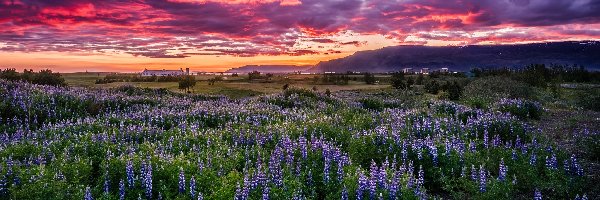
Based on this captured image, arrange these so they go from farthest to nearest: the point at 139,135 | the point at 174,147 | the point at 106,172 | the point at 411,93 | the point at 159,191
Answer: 1. the point at 411,93
2. the point at 139,135
3. the point at 174,147
4. the point at 106,172
5. the point at 159,191

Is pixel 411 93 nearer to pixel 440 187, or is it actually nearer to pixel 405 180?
pixel 440 187

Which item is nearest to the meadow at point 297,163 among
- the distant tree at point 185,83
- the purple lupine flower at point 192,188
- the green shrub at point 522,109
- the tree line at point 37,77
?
the purple lupine flower at point 192,188

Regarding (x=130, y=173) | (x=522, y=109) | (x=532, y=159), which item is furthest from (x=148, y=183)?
(x=522, y=109)

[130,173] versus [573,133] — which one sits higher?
[130,173]

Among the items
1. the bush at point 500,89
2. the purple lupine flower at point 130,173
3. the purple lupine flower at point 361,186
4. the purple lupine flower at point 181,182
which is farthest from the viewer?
the bush at point 500,89

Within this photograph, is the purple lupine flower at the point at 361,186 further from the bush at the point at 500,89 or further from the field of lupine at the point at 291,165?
the bush at the point at 500,89

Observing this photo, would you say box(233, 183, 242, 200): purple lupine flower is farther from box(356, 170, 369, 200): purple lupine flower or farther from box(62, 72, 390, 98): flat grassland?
box(62, 72, 390, 98): flat grassland

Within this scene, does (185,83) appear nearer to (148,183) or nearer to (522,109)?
(522,109)

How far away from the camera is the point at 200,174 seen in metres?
7.68

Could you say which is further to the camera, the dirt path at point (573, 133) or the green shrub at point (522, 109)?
the green shrub at point (522, 109)

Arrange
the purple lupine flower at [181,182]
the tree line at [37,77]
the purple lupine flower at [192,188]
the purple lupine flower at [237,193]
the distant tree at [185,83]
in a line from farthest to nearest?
the distant tree at [185,83], the tree line at [37,77], the purple lupine flower at [181,182], the purple lupine flower at [192,188], the purple lupine flower at [237,193]

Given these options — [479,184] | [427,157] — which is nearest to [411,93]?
[427,157]

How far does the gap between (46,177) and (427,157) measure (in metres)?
6.89

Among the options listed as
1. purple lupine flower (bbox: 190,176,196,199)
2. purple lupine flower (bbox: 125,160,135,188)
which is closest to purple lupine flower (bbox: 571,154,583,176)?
purple lupine flower (bbox: 190,176,196,199)
